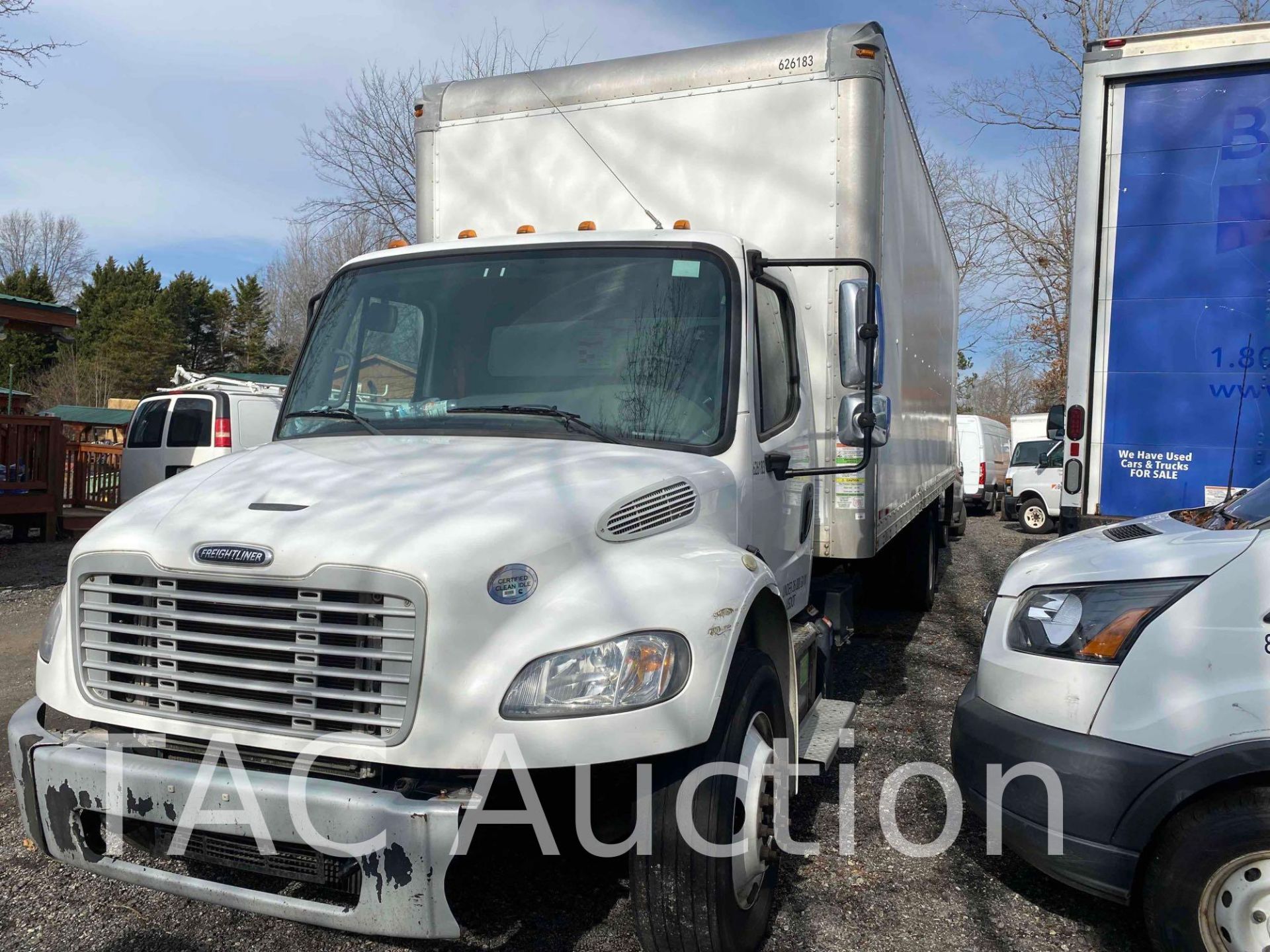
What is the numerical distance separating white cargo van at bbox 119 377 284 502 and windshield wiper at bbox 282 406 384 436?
401 inches

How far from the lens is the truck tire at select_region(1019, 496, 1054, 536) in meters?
18.7

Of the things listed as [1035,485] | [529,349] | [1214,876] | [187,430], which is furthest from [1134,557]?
[1035,485]

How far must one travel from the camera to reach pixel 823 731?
422 centimetres

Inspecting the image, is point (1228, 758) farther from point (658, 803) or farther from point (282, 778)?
point (282, 778)

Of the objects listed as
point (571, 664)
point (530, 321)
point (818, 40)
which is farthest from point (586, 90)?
point (571, 664)

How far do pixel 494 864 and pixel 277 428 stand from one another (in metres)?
1.97

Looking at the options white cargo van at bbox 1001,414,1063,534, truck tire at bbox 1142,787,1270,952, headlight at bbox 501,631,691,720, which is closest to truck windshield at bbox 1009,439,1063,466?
white cargo van at bbox 1001,414,1063,534

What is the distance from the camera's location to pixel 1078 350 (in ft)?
19.9

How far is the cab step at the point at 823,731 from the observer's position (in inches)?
152

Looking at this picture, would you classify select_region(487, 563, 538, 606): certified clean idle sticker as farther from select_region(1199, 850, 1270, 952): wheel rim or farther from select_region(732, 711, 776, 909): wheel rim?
select_region(1199, 850, 1270, 952): wheel rim

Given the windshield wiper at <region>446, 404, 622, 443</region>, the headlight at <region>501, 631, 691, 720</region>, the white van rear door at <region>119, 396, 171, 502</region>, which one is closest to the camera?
the headlight at <region>501, 631, 691, 720</region>

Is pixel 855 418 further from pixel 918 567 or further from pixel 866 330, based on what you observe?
pixel 918 567

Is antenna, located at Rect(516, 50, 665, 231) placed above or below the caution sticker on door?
above

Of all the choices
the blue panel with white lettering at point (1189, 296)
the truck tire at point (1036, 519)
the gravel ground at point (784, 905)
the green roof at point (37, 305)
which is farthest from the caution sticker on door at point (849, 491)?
the truck tire at point (1036, 519)
